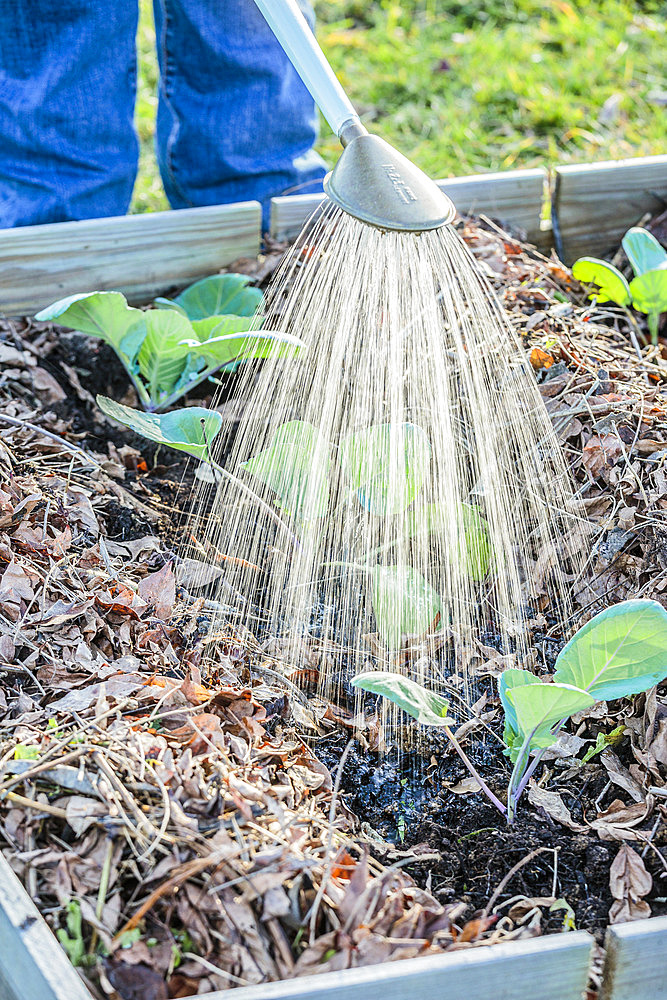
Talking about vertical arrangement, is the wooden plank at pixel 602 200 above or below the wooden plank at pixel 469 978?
→ above

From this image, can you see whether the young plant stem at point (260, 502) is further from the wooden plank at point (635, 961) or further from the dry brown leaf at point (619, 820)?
the wooden plank at point (635, 961)

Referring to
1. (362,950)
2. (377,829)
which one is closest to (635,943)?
(362,950)

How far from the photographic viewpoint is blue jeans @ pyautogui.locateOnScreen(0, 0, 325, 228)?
83.7 inches

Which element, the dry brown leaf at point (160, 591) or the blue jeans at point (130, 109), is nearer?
the dry brown leaf at point (160, 591)

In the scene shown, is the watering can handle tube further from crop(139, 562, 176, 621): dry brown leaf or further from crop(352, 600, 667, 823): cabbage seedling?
crop(352, 600, 667, 823): cabbage seedling

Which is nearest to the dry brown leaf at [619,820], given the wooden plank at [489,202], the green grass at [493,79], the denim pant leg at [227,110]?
the wooden plank at [489,202]

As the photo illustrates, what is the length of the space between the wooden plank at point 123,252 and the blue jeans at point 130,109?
0.21m

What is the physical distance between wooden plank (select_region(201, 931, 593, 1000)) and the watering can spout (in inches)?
39.7

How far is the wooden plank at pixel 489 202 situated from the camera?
7.43 ft

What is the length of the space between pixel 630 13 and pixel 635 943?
149 inches

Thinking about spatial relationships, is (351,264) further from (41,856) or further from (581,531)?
(41,856)

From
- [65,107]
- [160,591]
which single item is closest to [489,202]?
[65,107]

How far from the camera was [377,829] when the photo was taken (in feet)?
4.32

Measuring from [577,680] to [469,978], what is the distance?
0.44 meters
